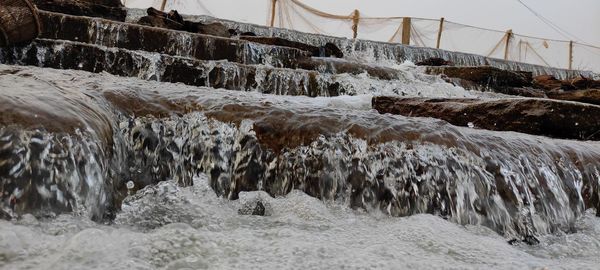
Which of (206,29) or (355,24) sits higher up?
(355,24)

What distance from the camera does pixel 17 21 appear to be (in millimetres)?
4262

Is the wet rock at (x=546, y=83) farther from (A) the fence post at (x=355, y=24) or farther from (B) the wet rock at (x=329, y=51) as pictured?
(A) the fence post at (x=355, y=24)

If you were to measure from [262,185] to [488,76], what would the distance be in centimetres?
655

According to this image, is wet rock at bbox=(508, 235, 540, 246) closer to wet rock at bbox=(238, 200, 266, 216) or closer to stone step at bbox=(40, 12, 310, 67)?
wet rock at bbox=(238, 200, 266, 216)

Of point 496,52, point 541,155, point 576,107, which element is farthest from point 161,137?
point 496,52

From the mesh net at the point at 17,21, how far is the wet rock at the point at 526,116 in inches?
125

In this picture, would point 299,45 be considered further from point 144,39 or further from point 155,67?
point 155,67

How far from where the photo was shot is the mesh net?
13.6 ft

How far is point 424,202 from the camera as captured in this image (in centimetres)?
247

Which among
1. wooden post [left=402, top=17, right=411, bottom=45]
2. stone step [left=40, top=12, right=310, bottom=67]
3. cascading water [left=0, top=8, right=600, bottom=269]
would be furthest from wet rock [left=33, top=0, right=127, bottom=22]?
wooden post [left=402, top=17, right=411, bottom=45]

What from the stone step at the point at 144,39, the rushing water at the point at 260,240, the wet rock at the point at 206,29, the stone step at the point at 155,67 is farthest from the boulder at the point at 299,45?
the rushing water at the point at 260,240

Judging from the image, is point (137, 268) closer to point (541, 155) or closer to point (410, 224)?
point (410, 224)

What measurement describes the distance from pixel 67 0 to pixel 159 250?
24.7 feet

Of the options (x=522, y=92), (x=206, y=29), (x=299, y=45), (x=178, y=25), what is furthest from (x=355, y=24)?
(x=178, y=25)
